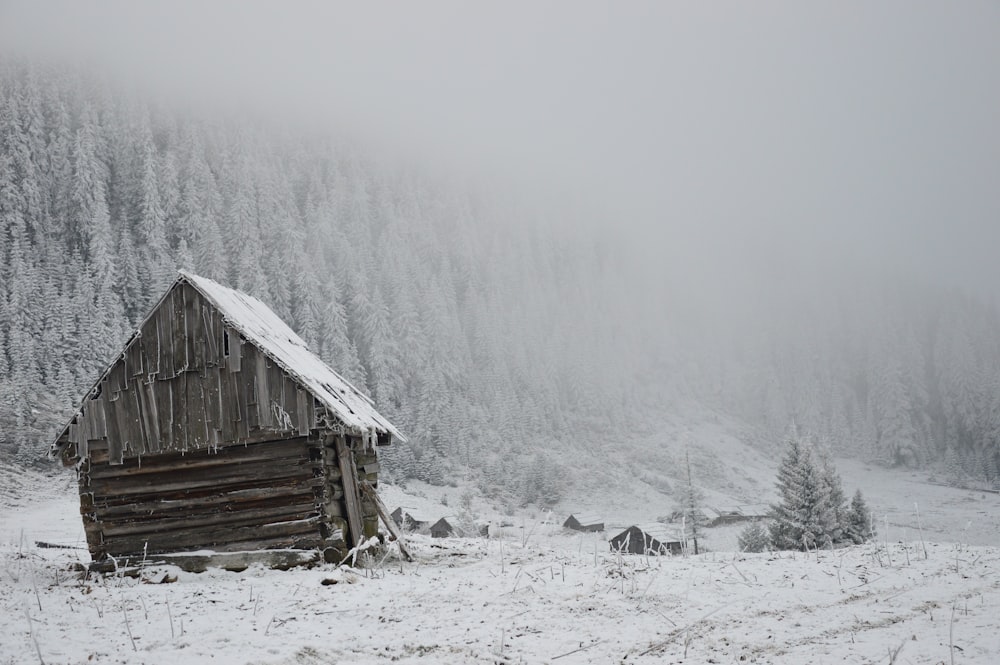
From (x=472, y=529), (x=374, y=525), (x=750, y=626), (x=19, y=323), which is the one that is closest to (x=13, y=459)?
(x=19, y=323)

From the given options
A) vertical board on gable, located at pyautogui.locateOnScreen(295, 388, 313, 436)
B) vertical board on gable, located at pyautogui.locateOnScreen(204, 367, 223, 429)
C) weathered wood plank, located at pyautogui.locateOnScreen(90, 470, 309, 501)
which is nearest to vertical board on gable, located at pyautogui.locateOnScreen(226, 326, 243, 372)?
vertical board on gable, located at pyautogui.locateOnScreen(204, 367, 223, 429)

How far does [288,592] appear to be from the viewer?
9.92 m

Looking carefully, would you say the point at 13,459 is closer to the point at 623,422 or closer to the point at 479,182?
the point at 623,422

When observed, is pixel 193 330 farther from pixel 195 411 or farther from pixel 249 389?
pixel 249 389

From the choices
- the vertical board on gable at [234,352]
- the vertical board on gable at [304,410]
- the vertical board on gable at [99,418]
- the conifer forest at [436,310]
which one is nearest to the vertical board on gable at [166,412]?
the vertical board on gable at [99,418]

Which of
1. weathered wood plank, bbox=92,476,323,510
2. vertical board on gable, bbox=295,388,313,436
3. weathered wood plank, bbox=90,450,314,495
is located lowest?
weathered wood plank, bbox=92,476,323,510

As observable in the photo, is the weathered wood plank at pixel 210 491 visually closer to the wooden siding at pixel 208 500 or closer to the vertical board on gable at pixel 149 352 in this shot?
the wooden siding at pixel 208 500

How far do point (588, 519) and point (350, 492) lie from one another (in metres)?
46.9

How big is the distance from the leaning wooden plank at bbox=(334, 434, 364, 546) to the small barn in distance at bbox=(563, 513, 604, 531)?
4393 centimetres

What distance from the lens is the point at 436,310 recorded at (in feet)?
311

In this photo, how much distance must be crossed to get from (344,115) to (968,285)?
165301 millimetres

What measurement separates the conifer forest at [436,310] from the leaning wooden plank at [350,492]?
42709 mm

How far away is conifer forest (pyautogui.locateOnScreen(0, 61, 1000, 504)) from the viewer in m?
68.5

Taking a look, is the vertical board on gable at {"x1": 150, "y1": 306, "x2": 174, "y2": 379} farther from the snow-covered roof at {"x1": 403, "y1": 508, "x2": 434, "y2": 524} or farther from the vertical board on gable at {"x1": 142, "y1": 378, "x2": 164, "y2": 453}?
the snow-covered roof at {"x1": 403, "y1": 508, "x2": 434, "y2": 524}
